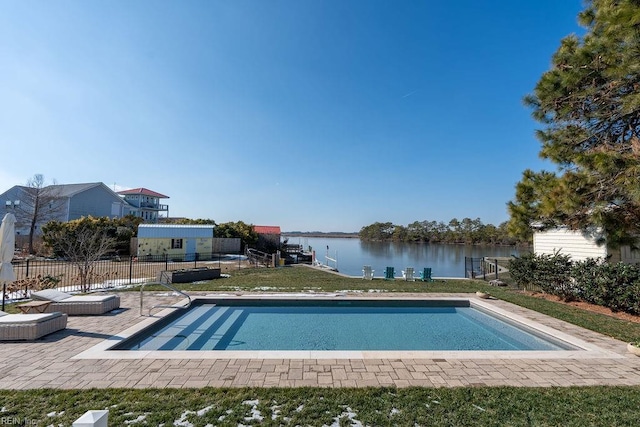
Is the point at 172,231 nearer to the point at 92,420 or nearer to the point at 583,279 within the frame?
the point at 92,420

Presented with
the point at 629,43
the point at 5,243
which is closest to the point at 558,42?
the point at 629,43

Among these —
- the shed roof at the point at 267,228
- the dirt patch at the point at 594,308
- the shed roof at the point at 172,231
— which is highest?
the shed roof at the point at 267,228

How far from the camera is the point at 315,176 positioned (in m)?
23.0

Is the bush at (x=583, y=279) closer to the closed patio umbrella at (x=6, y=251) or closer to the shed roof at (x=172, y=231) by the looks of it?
the closed patio umbrella at (x=6, y=251)

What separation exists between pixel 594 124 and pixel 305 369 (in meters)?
7.95

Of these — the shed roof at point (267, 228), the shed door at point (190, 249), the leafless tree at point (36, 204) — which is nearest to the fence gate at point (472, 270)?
the shed door at point (190, 249)

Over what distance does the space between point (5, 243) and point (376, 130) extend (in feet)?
52.3

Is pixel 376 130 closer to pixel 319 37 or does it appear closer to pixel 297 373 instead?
pixel 319 37

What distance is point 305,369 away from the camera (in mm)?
3678

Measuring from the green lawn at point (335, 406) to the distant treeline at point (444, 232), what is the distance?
5417 centimetres

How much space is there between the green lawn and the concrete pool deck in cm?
21

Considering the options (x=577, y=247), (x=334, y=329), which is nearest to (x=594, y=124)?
(x=577, y=247)

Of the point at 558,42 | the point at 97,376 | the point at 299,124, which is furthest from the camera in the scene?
the point at 299,124

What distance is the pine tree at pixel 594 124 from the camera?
5098mm
